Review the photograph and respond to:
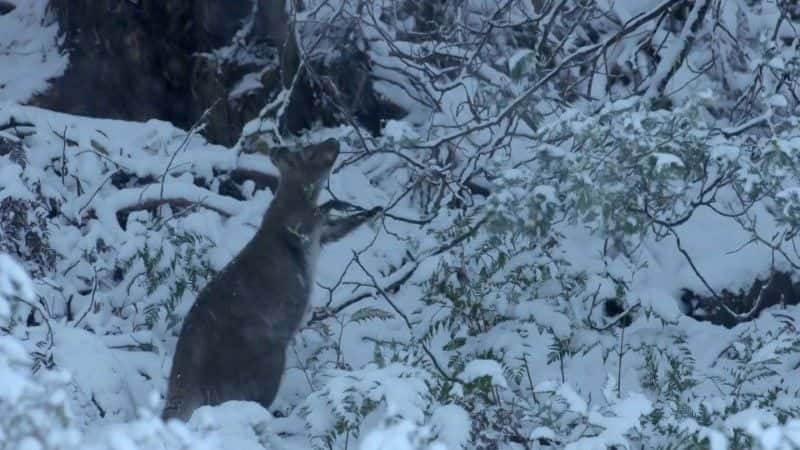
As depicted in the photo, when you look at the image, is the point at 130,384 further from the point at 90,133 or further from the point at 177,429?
the point at 177,429

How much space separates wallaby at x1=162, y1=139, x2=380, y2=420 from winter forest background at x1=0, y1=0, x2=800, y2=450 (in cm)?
19

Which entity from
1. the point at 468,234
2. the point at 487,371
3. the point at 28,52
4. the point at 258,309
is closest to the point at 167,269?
the point at 258,309

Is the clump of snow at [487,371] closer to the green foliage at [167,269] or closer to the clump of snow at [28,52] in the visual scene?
the green foliage at [167,269]

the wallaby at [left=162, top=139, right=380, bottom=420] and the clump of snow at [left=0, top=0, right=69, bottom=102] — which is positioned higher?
the clump of snow at [left=0, top=0, right=69, bottom=102]

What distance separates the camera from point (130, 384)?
5.55 metres

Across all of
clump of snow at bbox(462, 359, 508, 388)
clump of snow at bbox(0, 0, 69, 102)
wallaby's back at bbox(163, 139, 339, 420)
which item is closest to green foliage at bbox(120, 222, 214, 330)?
wallaby's back at bbox(163, 139, 339, 420)

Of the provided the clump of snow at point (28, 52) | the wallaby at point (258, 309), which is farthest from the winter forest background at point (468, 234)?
the clump of snow at point (28, 52)

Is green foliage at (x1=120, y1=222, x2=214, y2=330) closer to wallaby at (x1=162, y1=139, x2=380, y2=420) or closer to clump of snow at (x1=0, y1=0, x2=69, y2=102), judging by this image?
wallaby at (x1=162, y1=139, x2=380, y2=420)

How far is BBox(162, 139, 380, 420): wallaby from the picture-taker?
18.4 ft

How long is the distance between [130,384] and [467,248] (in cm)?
209

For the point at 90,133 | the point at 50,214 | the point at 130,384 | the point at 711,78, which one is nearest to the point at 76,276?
the point at 50,214

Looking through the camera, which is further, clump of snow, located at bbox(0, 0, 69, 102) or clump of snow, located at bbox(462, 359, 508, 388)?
clump of snow, located at bbox(0, 0, 69, 102)

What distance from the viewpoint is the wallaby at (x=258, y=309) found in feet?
18.4

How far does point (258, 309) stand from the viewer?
588cm
